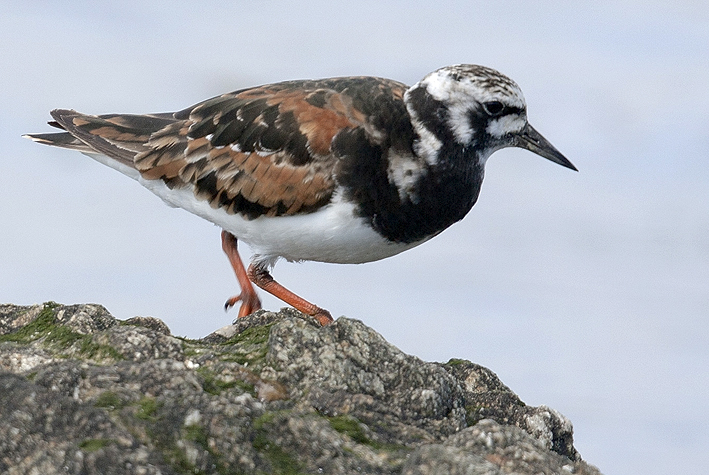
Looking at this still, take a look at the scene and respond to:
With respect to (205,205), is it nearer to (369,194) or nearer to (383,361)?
(369,194)

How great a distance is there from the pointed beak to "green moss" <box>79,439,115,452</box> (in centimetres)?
384

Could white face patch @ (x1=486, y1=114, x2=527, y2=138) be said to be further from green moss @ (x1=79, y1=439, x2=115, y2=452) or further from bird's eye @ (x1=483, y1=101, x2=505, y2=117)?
green moss @ (x1=79, y1=439, x2=115, y2=452)

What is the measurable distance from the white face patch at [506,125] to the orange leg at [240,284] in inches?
84.7

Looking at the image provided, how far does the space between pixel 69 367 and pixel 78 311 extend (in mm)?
1110

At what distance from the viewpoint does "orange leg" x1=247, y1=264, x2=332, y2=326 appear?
20.0 ft

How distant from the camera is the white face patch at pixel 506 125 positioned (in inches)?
240

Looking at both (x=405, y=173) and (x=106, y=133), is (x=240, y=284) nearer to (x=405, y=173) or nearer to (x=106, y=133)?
(x=106, y=133)

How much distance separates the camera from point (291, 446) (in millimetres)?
3498

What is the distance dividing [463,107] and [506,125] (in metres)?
0.33

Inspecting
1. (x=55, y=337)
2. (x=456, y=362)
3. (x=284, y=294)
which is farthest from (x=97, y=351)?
(x=284, y=294)

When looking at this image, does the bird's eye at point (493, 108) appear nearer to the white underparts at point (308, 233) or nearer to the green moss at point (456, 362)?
the white underparts at point (308, 233)

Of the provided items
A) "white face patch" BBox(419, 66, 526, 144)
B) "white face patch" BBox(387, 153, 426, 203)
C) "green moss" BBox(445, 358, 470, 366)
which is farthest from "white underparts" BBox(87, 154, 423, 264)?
"green moss" BBox(445, 358, 470, 366)

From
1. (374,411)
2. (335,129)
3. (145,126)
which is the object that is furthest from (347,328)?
(145,126)

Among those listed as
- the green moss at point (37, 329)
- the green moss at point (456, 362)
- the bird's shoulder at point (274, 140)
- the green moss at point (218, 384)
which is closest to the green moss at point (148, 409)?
the green moss at point (218, 384)
